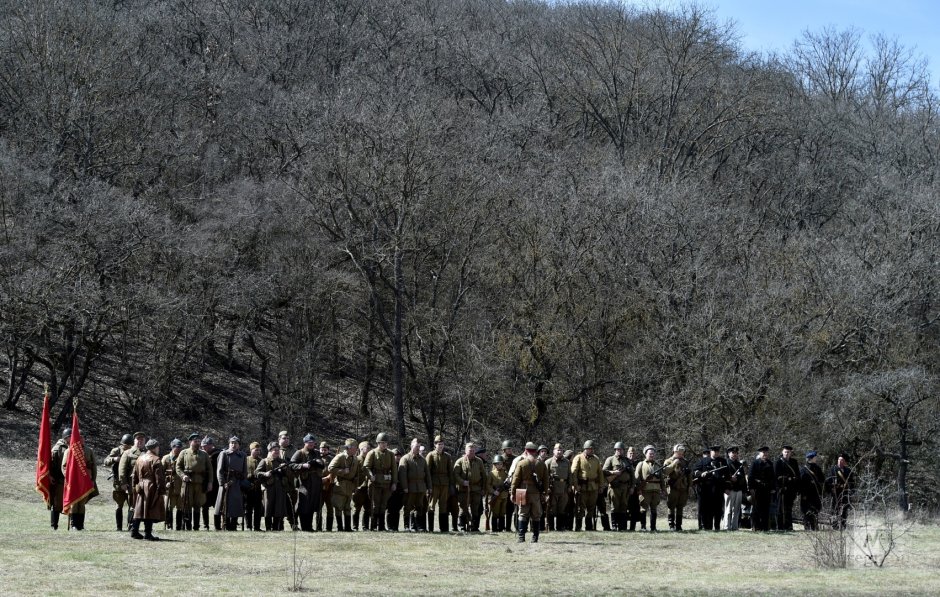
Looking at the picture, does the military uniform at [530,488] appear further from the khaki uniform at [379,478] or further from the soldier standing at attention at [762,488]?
the soldier standing at attention at [762,488]

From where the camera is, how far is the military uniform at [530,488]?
1959 centimetres

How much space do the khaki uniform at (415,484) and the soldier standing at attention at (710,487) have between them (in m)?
5.51

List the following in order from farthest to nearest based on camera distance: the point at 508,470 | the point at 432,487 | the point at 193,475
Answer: the point at 508,470
the point at 432,487
the point at 193,475

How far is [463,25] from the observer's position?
69.2 meters

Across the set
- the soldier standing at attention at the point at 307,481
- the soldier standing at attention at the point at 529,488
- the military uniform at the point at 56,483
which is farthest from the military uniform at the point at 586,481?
the military uniform at the point at 56,483

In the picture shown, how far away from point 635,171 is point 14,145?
21.1 metres

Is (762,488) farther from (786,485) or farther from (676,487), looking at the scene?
(676,487)

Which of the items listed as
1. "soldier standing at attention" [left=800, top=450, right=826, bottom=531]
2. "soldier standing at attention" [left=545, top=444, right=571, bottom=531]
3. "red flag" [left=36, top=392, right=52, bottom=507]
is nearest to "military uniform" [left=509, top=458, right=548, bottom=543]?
"soldier standing at attention" [left=545, top=444, right=571, bottom=531]

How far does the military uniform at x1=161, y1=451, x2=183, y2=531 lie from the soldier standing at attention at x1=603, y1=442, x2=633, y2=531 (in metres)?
7.98

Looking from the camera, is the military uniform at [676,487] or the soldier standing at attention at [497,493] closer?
the soldier standing at attention at [497,493]

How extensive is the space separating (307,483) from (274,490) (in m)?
0.59

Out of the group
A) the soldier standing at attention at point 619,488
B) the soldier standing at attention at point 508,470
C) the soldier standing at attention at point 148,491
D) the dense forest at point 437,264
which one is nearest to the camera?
the soldier standing at attention at point 148,491

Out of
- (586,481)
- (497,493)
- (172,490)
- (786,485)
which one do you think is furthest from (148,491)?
(786,485)

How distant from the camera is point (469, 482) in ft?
73.9
